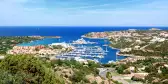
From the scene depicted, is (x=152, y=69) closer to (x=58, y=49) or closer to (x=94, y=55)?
(x=94, y=55)

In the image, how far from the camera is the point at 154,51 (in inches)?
2399

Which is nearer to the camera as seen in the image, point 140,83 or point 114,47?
point 140,83

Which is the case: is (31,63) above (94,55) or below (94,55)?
above

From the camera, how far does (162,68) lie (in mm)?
35844

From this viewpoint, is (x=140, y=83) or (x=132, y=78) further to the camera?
(x=132, y=78)

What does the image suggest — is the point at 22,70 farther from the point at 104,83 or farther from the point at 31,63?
the point at 104,83

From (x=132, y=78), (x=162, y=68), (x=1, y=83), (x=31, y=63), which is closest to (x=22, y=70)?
(x=31, y=63)

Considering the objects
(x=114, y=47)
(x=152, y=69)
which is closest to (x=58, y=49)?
(x=114, y=47)

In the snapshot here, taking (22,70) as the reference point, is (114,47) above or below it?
below

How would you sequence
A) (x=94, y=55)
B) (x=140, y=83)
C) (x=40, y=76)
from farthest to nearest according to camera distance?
(x=94, y=55) < (x=140, y=83) < (x=40, y=76)

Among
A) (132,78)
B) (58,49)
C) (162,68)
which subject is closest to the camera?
(132,78)

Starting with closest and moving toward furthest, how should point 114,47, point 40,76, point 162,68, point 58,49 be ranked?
1. point 40,76
2. point 162,68
3. point 58,49
4. point 114,47

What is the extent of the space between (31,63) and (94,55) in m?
44.6

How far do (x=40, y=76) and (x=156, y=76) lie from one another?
872 inches
